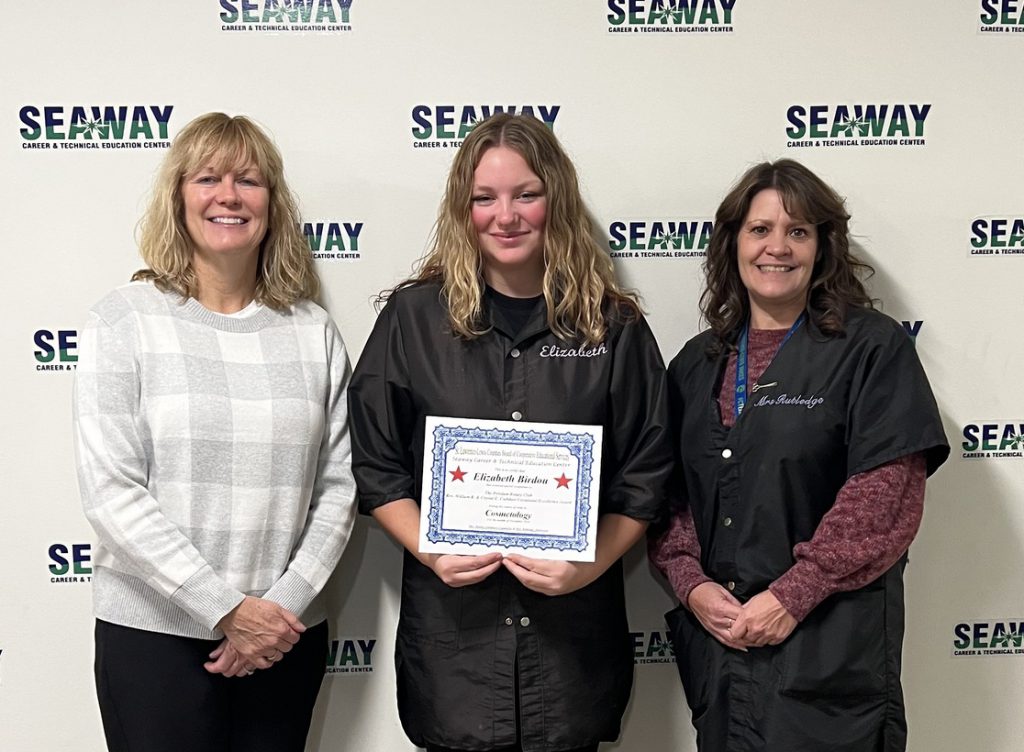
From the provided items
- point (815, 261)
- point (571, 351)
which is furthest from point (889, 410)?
point (571, 351)

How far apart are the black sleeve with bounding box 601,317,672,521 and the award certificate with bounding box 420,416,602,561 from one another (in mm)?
129

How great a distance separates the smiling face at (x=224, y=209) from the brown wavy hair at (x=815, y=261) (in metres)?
1.00

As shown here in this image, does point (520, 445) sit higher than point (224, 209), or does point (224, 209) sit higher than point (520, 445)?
point (224, 209)

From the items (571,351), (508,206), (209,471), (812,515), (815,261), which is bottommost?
(812,515)

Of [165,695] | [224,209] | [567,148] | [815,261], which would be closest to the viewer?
[165,695]

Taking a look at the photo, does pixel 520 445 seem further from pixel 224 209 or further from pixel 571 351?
pixel 224 209

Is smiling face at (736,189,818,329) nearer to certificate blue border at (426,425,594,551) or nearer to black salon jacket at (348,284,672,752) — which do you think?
black salon jacket at (348,284,672,752)

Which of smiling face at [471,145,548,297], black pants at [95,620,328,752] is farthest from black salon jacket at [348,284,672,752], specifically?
black pants at [95,620,328,752]

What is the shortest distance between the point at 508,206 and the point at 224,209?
58 cm

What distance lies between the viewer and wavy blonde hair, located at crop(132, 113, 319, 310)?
6.02ft

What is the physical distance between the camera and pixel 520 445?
173cm

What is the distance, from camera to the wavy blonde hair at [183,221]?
6.02ft

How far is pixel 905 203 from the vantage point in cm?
228

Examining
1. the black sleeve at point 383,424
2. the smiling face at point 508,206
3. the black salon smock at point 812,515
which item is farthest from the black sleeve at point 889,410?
the black sleeve at point 383,424
